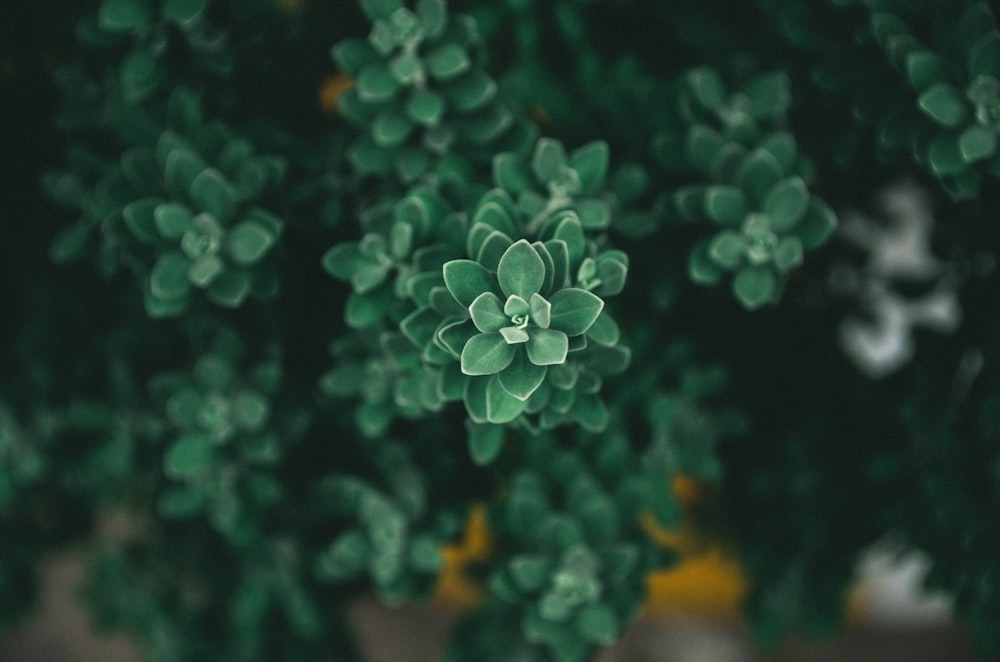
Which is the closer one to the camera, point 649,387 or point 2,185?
point 649,387

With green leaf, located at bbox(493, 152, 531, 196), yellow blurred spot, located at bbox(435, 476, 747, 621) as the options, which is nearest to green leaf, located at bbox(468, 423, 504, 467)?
green leaf, located at bbox(493, 152, 531, 196)

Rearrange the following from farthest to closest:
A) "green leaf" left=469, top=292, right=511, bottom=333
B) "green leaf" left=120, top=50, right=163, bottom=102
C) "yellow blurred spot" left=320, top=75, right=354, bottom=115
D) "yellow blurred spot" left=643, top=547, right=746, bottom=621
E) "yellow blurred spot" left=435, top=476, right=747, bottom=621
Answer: "yellow blurred spot" left=643, top=547, right=746, bottom=621
"yellow blurred spot" left=435, top=476, right=747, bottom=621
"yellow blurred spot" left=320, top=75, right=354, bottom=115
"green leaf" left=120, top=50, right=163, bottom=102
"green leaf" left=469, top=292, right=511, bottom=333

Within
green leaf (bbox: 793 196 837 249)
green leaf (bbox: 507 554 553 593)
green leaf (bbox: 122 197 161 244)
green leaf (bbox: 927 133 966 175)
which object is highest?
green leaf (bbox: 927 133 966 175)

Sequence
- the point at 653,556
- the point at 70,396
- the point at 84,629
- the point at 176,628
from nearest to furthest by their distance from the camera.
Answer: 1. the point at 653,556
2. the point at 70,396
3. the point at 176,628
4. the point at 84,629

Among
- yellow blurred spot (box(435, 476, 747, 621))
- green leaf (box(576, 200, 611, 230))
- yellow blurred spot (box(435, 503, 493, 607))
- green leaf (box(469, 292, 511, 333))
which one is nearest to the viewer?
green leaf (box(469, 292, 511, 333))

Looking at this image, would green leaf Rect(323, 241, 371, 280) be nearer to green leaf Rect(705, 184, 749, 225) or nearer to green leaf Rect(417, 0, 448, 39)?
green leaf Rect(417, 0, 448, 39)

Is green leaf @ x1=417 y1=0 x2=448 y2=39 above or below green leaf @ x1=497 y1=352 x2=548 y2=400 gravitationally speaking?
above

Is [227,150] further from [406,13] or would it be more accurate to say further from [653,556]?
[653,556]

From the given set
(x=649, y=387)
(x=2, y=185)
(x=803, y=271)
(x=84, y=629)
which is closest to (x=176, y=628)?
(x=2, y=185)
